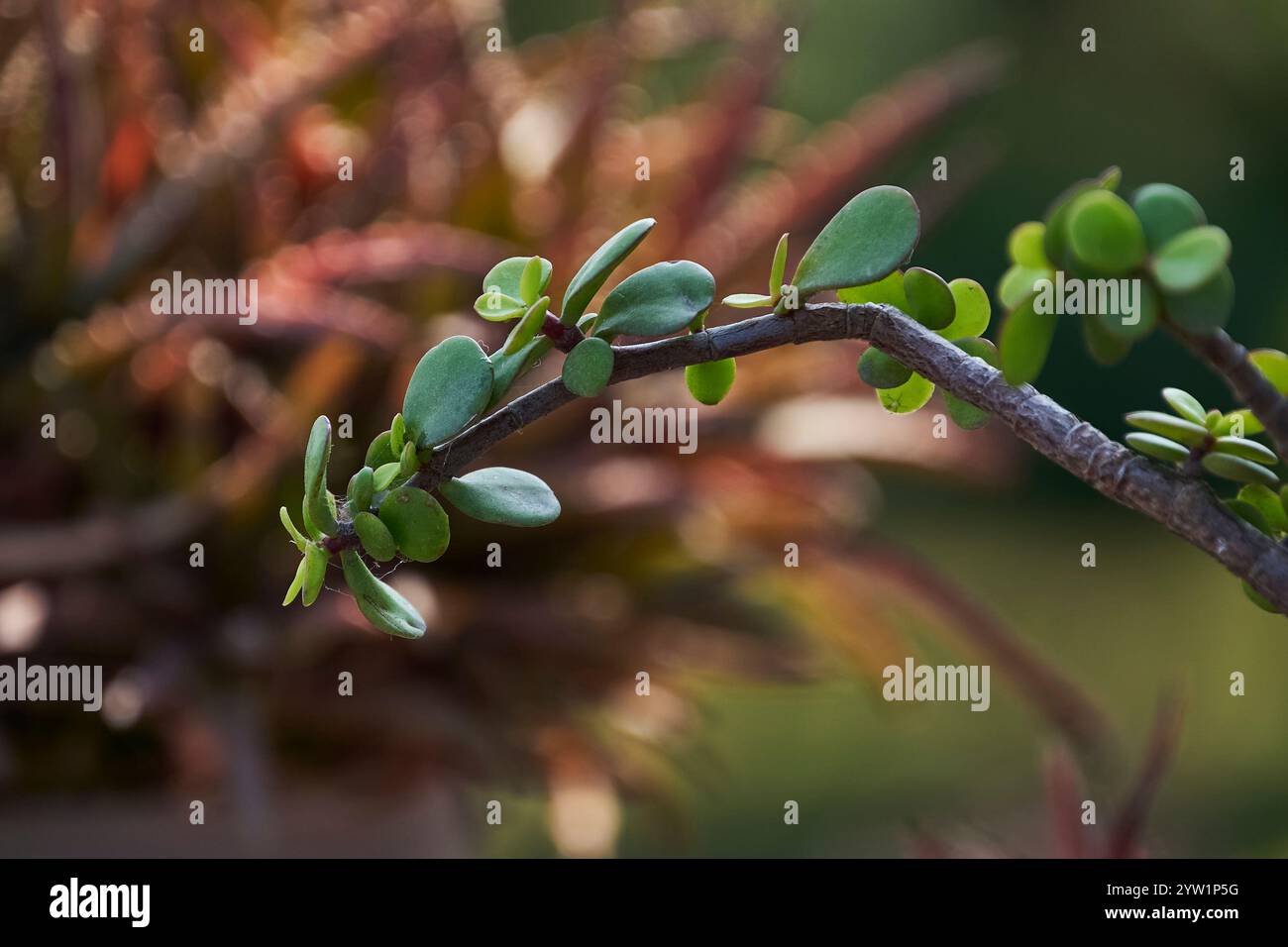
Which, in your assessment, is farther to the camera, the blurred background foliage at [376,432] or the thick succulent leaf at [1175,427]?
the blurred background foliage at [376,432]

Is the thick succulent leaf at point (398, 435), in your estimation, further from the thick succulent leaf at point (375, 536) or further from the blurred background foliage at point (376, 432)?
the blurred background foliage at point (376, 432)

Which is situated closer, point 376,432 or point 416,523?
point 416,523

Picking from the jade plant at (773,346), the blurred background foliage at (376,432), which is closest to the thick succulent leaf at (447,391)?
the jade plant at (773,346)

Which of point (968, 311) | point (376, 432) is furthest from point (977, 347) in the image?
point (376, 432)

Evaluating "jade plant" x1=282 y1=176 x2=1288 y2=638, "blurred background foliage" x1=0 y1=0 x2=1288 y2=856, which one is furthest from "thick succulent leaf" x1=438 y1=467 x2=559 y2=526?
"blurred background foliage" x1=0 y1=0 x2=1288 y2=856

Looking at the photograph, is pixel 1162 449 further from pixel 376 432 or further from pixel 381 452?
pixel 376 432

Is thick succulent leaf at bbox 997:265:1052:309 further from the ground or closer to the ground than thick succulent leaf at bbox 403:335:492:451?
further from the ground

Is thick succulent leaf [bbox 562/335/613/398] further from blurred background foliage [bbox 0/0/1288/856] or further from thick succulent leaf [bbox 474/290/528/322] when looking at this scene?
blurred background foliage [bbox 0/0/1288/856]
